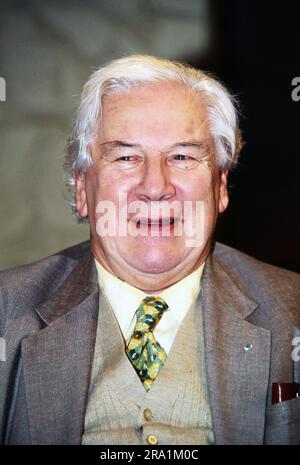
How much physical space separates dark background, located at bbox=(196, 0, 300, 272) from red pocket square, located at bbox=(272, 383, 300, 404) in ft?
4.12

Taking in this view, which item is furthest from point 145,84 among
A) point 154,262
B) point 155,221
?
point 154,262

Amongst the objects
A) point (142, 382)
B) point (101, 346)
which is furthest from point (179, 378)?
point (101, 346)

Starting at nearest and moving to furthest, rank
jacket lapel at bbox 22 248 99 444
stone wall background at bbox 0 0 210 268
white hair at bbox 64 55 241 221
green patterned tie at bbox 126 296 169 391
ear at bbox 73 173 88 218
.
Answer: jacket lapel at bbox 22 248 99 444, green patterned tie at bbox 126 296 169 391, white hair at bbox 64 55 241 221, ear at bbox 73 173 88 218, stone wall background at bbox 0 0 210 268

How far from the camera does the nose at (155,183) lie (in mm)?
1648

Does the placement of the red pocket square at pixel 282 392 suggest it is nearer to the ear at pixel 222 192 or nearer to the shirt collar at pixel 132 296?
the shirt collar at pixel 132 296

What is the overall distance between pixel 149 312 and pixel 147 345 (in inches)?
3.8

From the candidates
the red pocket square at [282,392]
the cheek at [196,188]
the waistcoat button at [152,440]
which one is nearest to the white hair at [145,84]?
the cheek at [196,188]

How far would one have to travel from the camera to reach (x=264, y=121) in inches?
107

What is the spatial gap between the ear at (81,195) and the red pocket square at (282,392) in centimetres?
77

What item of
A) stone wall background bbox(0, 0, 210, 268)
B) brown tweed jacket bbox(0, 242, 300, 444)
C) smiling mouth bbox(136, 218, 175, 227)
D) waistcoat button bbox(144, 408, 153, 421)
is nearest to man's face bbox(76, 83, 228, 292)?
smiling mouth bbox(136, 218, 175, 227)

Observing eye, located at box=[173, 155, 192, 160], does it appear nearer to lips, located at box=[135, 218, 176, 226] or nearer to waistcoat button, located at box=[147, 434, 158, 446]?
lips, located at box=[135, 218, 176, 226]

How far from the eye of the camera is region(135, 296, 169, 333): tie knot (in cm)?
169

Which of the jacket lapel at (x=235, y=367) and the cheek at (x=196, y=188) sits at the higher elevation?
the cheek at (x=196, y=188)

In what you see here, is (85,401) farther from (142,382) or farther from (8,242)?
(8,242)
